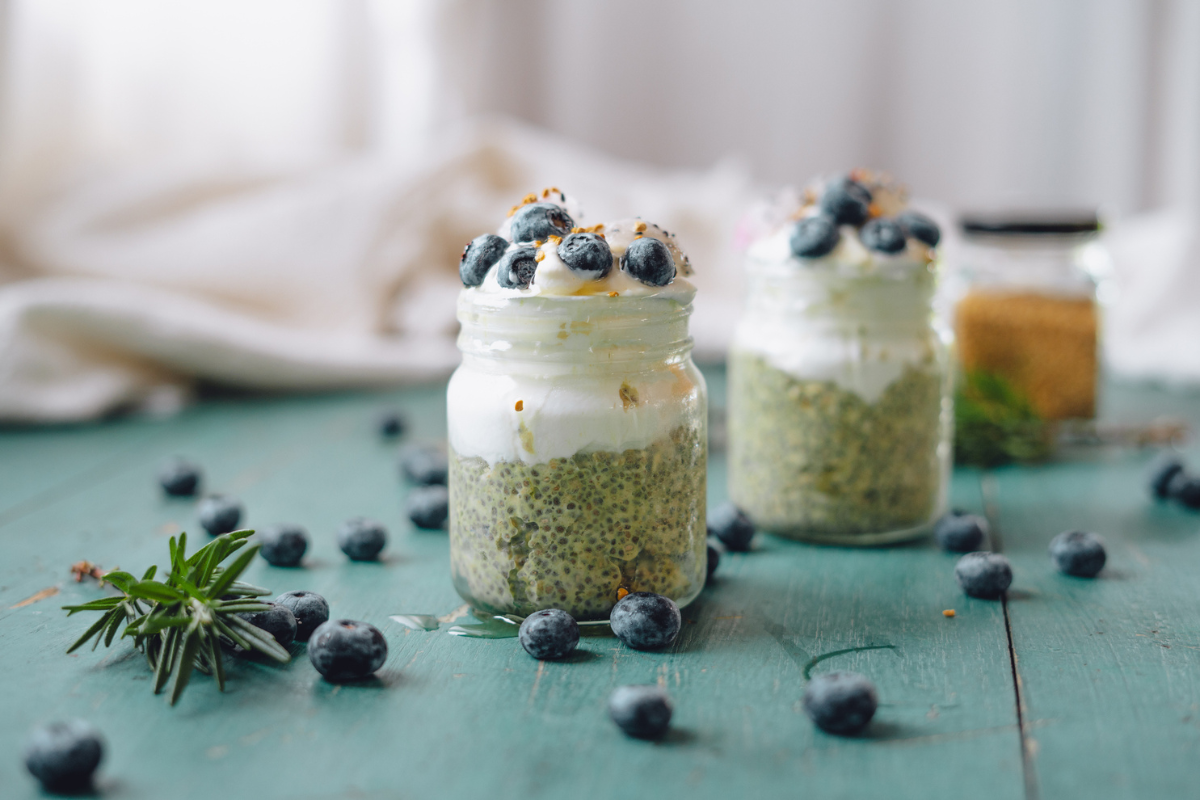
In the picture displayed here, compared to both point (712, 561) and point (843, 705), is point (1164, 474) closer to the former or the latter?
point (712, 561)

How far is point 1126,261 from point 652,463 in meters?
2.18

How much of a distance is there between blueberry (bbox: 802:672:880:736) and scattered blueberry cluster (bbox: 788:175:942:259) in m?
0.60

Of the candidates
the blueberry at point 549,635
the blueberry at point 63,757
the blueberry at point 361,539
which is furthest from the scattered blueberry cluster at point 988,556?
the blueberry at point 63,757

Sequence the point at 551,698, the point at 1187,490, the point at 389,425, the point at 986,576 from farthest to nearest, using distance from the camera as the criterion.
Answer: the point at 389,425 → the point at 1187,490 → the point at 986,576 → the point at 551,698

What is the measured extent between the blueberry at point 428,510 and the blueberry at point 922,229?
71 cm

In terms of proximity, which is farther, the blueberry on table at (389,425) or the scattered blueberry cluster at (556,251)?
the blueberry on table at (389,425)

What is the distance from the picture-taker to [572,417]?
1.02 m

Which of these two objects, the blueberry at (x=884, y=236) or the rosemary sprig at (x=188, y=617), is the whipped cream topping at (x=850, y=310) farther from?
the rosemary sprig at (x=188, y=617)

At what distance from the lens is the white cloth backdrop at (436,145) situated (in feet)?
7.84

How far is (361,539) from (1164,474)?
1.16 meters

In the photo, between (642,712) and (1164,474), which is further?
(1164,474)

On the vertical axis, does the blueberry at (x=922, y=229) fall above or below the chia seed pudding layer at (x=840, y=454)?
above

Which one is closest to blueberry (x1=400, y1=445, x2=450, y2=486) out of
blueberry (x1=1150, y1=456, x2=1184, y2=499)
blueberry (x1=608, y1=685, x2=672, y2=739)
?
blueberry (x1=608, y1=685, x2=672, y2=739)

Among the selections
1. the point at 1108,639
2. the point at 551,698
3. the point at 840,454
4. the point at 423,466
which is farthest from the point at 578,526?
the point at 423,466
